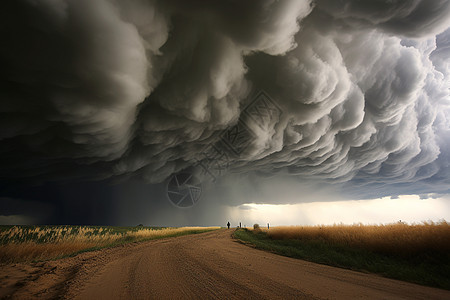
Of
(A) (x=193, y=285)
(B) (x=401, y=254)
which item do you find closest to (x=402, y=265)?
(B) (x=401, y=254)

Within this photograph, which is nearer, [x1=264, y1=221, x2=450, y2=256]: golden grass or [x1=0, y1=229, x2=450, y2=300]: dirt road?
[x1=0, y1=229, x2=450, y2=300]: dirt road

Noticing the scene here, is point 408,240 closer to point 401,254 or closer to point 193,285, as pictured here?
point 401,254

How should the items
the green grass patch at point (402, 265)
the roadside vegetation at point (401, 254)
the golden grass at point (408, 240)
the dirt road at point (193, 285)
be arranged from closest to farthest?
the dirt road at point (193, 285), the green grass patch at point (402, 265), the roadside vegetation at point (401, 254), the golden grass at point (408, 240)

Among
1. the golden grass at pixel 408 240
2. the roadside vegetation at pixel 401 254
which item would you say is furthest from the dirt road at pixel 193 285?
the golden grass at pixel 408 240

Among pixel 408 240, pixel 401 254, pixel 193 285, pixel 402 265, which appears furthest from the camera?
pixel 408 240

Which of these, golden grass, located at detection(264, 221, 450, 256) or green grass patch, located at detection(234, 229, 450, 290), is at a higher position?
golden grass, located at detection(264, 221, 450, 256)

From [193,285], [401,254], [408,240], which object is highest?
[408,240]

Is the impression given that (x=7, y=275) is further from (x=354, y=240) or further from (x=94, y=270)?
(x=354, y=240)

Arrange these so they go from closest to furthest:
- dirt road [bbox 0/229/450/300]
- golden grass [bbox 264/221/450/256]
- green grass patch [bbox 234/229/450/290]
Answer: dirt road [bbox 0/229/450/300]
green grass patch [bbox 234/229/450/290]
golden grass [bbox 264/221/450/256]

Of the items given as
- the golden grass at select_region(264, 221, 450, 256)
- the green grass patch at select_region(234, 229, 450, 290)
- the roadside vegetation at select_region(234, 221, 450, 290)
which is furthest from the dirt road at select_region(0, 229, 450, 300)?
the golden grass at select_region(264, 221, 450, 256)

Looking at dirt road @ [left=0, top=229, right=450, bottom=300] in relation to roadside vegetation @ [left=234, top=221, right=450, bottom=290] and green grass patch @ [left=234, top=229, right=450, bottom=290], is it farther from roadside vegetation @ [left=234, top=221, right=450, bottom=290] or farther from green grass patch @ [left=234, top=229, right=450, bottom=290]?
roadside vegetation @ [left=234, top=221, right=450, bottom=290]

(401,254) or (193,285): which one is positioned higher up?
(401,254)

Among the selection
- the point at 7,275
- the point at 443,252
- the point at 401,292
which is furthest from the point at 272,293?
the point at 443,252

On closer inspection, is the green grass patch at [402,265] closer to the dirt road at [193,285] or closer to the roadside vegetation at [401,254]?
the roadside vegetation at [401,254]
